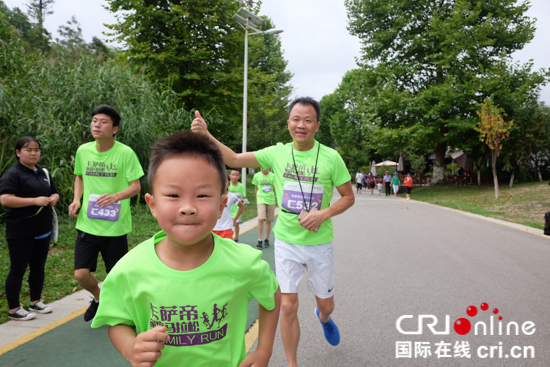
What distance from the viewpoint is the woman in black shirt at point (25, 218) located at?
4.28 meters

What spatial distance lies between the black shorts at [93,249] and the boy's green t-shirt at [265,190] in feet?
16.3

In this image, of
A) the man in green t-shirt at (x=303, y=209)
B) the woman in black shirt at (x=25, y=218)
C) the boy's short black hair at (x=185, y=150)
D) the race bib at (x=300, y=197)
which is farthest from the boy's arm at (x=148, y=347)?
the woman in black shirt at (x=25, y=218)

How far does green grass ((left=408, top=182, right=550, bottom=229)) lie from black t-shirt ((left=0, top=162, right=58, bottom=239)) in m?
12.3

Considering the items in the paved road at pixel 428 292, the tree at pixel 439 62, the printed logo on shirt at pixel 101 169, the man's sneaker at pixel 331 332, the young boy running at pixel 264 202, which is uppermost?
the tree at pixel 439 62

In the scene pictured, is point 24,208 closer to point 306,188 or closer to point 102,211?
point 102,211

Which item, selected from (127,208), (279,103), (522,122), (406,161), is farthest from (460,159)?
(127,208)

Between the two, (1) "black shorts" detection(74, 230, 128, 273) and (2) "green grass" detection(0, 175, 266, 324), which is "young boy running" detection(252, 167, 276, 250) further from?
(1) "black shorts" detection(74, 230, 128, 273)

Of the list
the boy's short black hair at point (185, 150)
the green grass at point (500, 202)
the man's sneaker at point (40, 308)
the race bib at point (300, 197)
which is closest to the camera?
the boy's short black hair at point (185, 150)

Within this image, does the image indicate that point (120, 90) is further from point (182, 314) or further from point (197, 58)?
point (182, 314)

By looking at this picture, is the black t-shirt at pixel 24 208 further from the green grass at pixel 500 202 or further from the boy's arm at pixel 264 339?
the green grass at pixel 500 202

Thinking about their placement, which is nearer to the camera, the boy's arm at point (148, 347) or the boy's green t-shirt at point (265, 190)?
the boy's arm at point (148, 347)

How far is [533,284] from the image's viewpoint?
19.8ft

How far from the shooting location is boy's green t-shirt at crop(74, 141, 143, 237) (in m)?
4.10

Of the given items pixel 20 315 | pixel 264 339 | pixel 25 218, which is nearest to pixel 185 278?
pixel 264 339
